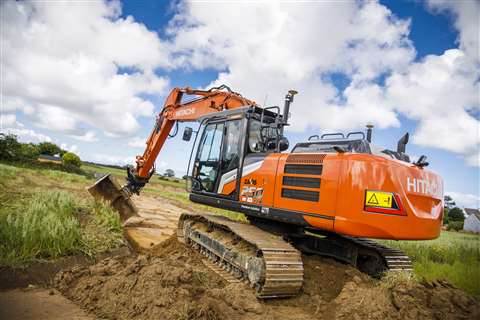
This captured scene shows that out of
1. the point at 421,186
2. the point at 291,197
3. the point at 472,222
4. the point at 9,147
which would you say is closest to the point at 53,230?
the point at 291,197

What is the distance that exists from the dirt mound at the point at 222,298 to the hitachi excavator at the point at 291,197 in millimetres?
328

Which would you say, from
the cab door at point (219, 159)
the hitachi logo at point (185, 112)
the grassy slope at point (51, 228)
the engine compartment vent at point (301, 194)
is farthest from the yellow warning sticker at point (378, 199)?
the hitachi logo at point (185, 112)

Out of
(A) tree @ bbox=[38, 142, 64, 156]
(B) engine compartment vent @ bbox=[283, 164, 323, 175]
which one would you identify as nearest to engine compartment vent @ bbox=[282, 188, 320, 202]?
(B) engine compartment vent @ bbox=[283, 164, 323, 175]

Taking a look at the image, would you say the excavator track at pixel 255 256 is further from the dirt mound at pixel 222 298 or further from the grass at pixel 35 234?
the grass at pixel 35 234

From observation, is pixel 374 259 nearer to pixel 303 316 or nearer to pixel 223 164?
pixel 303 316

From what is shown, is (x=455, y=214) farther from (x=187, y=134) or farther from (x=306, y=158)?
(x=306, y=158)

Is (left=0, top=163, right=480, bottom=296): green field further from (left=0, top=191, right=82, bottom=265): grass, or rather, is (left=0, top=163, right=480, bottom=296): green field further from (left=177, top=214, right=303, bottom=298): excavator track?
(left=177, top=214, right=303, bottom=298): excavator track

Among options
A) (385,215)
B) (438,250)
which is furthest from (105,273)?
(438,250)

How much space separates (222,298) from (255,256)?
0.82 metres

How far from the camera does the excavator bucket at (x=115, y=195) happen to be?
26.0ft

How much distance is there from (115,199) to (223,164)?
3.21 metres

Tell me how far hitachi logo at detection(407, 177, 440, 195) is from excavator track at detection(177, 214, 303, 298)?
5.82 feet

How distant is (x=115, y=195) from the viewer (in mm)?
8109

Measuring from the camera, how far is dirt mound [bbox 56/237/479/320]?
3.68 m
